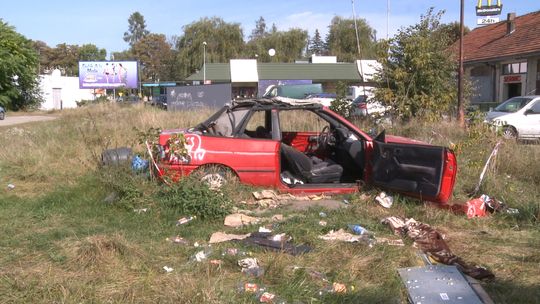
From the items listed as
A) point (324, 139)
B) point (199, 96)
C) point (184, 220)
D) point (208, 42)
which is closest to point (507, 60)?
point (199, 96)

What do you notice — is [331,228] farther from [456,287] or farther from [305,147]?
[305,147]

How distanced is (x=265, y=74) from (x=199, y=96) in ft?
101

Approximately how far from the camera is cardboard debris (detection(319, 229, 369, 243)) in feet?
16.9

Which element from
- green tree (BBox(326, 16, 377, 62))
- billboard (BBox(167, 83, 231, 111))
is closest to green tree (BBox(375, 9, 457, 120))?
billboard (BBox(167, 83, 231, 111))

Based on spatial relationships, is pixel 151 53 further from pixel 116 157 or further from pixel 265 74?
pixel 116 157

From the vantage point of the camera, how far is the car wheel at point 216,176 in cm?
675

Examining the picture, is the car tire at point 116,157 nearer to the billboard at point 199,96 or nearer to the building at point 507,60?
the billboard at point 199,96

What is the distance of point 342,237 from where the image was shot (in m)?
5.28

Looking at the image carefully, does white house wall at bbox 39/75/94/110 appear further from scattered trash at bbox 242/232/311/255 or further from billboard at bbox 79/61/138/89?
scattered trash at bbox 242/232/311/255

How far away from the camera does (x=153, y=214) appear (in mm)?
6230

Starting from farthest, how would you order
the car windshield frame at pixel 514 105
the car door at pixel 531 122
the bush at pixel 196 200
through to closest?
the car windshield frame at pixel 514 105
the car door at pixel 531 122
the bush at pixel 196 200

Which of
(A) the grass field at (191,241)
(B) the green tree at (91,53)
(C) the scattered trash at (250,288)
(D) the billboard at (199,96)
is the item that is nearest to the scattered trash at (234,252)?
(A) the grass field at (191,241)

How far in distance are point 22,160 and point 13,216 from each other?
3.19 meters

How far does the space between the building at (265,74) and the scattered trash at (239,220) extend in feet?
148
